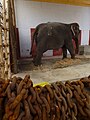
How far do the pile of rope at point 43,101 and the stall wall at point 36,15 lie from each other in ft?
10.2

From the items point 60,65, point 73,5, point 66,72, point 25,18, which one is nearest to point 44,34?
point 60,65

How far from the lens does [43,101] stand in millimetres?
342

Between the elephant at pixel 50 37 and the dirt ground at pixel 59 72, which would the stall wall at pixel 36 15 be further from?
the dirt ground at pixel 59 72

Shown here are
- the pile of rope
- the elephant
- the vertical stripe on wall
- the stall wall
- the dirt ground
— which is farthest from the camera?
the vertical stripe on wall

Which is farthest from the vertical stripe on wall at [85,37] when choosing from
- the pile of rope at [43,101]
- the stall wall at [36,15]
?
the pile of rope at [43,101]

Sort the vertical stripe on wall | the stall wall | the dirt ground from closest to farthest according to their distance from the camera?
1. the dirt ground
2. the stall wall
3. the vertical stripe on wall

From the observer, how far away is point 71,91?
0.38m

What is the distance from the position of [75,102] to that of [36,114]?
0.09 metres

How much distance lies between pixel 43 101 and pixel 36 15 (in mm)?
3335

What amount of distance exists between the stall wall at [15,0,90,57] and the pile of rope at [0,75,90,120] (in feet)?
10.2

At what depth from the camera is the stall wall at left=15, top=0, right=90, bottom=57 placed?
11.0 feet

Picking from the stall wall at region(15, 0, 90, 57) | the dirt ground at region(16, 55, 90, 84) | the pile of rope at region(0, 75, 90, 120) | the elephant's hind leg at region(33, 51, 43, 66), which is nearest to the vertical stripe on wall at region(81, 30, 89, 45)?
the stall wall at region(15, 0, 90, 57)

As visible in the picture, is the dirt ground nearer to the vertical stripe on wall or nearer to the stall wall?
the stall wall

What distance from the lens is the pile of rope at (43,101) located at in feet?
1.05
